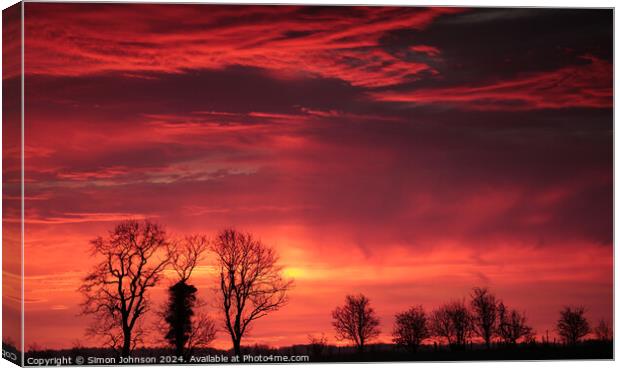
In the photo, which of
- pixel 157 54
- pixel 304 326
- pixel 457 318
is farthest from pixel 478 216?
pixel 157 54

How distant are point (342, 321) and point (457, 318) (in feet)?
6.00

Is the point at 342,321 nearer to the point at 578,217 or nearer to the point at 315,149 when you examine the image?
the point at 315,149

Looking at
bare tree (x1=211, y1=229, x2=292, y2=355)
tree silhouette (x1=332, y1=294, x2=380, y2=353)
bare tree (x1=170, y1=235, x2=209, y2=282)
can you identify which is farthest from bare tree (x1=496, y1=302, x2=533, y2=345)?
bare tree (x1=170, y1=235, x2=209, y2=282)

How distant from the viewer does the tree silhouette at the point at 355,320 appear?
20.9 m

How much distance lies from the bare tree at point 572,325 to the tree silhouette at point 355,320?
2.92m

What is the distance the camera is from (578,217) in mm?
21828

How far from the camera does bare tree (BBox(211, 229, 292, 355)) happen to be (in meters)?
21.2

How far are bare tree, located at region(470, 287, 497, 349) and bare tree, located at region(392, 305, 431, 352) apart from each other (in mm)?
775

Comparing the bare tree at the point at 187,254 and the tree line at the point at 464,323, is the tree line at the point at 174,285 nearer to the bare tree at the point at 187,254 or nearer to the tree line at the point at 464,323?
the bare tree at the point at 187,254

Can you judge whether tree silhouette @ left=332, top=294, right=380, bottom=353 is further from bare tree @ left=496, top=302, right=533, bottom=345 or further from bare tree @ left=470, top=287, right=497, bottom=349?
bare tree @ left=496, top=302, right=533, bottom=345

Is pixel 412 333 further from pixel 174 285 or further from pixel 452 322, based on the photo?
pixel 174 285

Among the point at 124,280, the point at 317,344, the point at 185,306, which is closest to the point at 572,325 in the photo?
the point at 317,344

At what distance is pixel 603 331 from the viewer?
21641 millimetres

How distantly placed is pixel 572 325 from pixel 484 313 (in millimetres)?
1363
